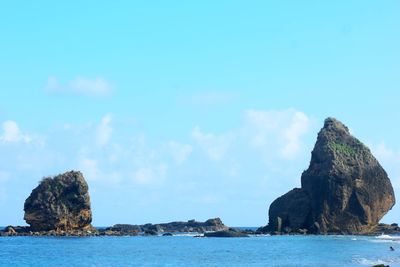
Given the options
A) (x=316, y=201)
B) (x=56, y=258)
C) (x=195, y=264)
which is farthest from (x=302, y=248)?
(x=316, y=201)

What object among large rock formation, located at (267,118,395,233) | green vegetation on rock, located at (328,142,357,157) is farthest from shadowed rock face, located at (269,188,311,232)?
green vegetation on rock, located at (328,142,357,157)

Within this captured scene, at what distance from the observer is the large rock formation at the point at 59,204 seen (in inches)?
5610

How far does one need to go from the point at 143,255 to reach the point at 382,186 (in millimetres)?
85584

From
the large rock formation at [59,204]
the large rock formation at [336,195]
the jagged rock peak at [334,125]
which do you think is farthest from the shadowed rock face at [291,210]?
the large rock formation at [59,204]

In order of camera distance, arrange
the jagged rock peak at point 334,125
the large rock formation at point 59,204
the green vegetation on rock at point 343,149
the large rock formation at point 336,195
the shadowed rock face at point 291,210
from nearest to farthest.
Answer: the large rock formation at point 59,204, the large rock formation at point 336,195, the shadowed rock face at point 291,210, the green vegetation on rock at point 343,149, the jagged rock peak at point 334,125

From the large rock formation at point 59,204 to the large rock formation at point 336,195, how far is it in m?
46.7

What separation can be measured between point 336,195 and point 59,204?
210 feet

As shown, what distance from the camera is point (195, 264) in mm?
75312

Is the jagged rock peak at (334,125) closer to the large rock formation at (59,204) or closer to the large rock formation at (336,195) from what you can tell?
the large rock formation at (336,195)

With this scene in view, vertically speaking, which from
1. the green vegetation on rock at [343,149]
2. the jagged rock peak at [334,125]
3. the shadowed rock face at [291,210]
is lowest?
the shadowed rock face at [291,210]

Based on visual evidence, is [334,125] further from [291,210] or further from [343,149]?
[291,210]

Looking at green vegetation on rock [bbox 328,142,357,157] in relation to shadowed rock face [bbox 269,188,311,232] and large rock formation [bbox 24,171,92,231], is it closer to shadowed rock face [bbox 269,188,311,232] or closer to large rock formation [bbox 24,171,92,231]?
shadowed rock face [bbox 269,188,311,232]

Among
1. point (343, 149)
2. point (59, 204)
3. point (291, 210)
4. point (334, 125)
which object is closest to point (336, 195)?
point (291, 210)

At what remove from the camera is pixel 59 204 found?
142 metres
